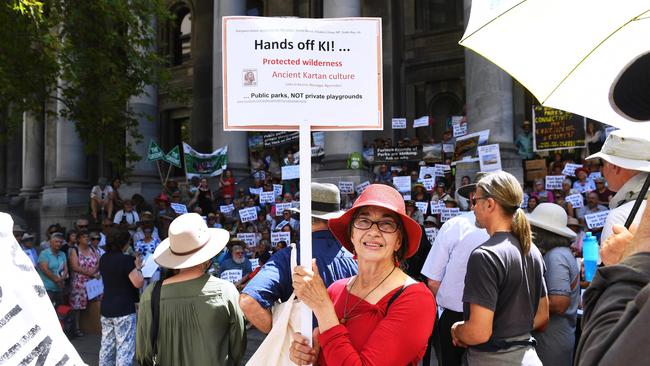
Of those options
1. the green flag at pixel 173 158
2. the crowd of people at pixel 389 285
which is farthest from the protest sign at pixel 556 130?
the green flag at pixel 173 158

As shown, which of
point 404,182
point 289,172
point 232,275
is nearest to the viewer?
point 232,275

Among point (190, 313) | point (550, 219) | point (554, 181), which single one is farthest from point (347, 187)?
point (190, 313)

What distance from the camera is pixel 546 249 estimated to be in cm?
410

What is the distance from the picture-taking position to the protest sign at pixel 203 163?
56.3 ft

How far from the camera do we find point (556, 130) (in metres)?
13.4

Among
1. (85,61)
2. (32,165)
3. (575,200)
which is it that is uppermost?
(85,61)

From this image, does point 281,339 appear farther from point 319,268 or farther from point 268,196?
point 268,196

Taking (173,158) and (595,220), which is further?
(173,158)

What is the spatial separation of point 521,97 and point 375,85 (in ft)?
58.4

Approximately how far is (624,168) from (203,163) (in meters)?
15.2

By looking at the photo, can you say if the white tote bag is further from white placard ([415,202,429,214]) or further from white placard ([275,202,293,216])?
white placard ([275,202,293,216])

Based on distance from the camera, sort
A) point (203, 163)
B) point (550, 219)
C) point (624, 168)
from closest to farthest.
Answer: point (624, 168), point (550, 219), point (203, 163)

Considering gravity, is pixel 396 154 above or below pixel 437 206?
above

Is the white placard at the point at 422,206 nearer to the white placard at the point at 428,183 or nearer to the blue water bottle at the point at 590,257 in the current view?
the white placard at the point at 428,183
